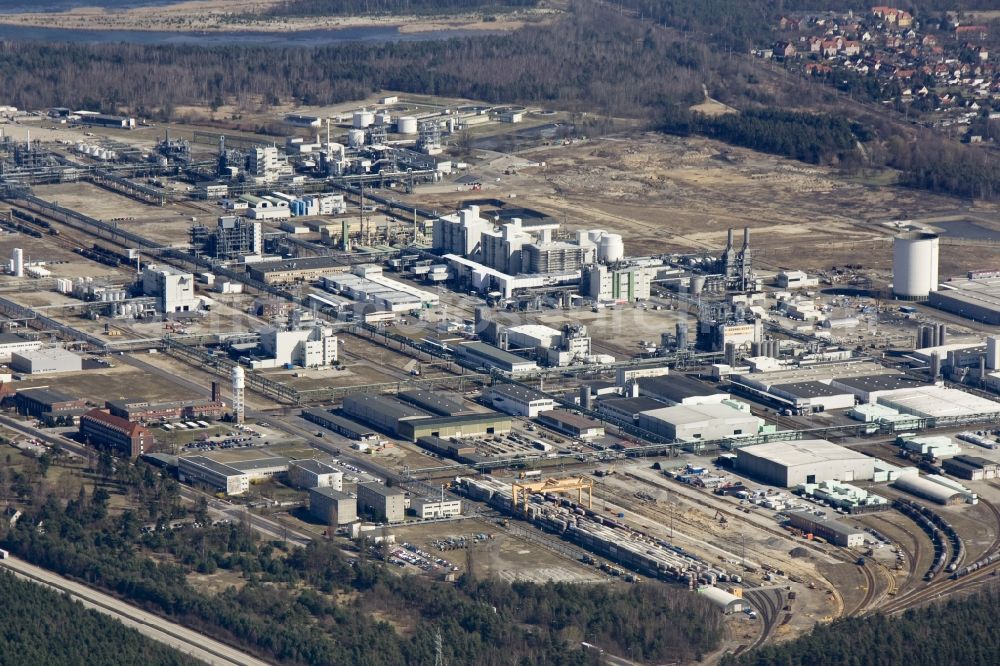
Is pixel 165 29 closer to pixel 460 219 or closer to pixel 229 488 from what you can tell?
pixel 460 219

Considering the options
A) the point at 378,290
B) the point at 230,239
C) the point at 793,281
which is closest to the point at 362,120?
the point at 230,239

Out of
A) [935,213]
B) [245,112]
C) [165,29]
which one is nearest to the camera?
[935,213]

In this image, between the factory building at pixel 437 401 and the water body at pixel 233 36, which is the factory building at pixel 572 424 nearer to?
the factory building at pixel 437 401

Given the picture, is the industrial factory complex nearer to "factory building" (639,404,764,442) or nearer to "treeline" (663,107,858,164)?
"factory building" (639,404,764,442)

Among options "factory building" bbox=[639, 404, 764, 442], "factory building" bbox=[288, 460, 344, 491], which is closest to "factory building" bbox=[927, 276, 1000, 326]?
"factory building" bbox=[639, 404, 764, 442]

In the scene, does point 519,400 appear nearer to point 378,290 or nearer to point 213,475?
point 213,475

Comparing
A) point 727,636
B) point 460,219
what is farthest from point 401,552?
point 460,219
